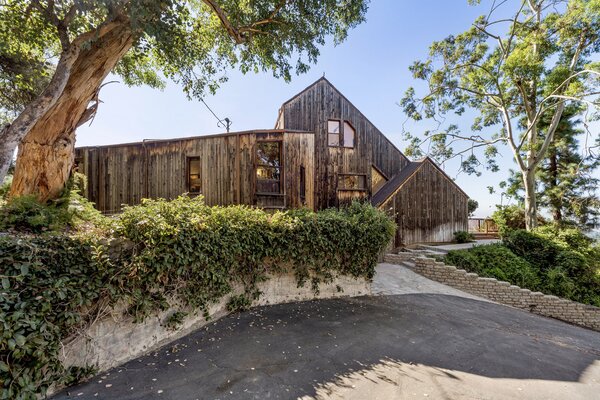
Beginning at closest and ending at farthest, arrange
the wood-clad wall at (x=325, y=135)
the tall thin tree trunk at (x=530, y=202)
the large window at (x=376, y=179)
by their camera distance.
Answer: the tall thin tree trunk at (x=530, y=202)
the wood-clad wall at (x=325, y=135)
the large window at (x=376, y=179)

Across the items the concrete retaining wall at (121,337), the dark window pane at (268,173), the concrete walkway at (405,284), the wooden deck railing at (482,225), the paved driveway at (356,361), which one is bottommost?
the concrete walkway at (405,284)

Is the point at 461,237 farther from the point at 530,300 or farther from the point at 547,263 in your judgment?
the point at 530,300

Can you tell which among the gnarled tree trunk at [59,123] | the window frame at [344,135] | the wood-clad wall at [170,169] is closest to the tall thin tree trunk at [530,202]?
the window frame at [344,135]

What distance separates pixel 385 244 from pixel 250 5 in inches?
321

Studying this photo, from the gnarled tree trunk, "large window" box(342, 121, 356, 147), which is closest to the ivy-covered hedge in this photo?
the gnarled tree trunk

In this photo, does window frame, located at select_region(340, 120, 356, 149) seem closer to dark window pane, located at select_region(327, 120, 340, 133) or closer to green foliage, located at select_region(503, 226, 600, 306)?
dark window pane, located at select_region(327, 120, 340, 133)

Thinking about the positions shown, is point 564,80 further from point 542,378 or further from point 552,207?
point 542,378

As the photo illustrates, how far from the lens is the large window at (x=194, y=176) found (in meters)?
9.02

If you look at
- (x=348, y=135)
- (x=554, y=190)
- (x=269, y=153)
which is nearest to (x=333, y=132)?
(x=348, y=135)

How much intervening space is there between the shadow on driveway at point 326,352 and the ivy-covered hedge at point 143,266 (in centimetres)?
61

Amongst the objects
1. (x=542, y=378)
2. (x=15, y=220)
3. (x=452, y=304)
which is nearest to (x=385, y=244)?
(x=452, y=304)

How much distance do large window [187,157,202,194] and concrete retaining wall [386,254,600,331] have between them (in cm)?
1017

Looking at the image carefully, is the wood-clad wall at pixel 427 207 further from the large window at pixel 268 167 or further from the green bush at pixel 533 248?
the large window at pixel 268 167

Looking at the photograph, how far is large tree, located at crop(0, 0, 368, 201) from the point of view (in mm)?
4844
